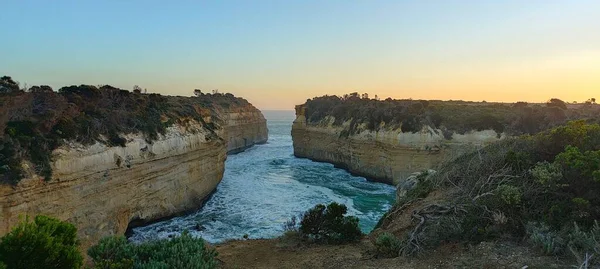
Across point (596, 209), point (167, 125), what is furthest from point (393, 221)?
point (167, 125)

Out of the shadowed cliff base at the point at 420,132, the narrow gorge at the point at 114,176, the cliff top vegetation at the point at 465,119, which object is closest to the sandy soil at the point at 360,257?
the narrow gorge at the point at 114,176

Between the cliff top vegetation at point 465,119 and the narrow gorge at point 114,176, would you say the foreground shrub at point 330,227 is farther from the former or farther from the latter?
the cliff top vegetation at point 465,119

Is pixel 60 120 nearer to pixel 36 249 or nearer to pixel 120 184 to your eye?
pixel 120 184

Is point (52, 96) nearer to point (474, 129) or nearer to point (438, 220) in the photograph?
point (438, 220)

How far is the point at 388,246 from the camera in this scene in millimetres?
8125

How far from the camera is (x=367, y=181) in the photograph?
32.1 metres

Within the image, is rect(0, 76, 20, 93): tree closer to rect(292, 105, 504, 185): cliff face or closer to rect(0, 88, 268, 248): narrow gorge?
rect(0, 88, 268, 248): narrow gorge

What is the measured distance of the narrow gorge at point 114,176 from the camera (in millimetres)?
12523

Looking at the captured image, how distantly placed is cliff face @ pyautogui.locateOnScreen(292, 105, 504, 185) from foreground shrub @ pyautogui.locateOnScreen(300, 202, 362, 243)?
→ 45.0ft

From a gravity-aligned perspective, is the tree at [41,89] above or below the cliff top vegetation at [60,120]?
above

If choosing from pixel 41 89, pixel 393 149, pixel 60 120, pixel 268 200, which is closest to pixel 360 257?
pixel 60 120

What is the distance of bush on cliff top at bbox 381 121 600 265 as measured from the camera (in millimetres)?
6746

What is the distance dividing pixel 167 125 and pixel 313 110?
32425 millimetres

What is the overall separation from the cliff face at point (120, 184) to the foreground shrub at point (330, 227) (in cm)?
707
